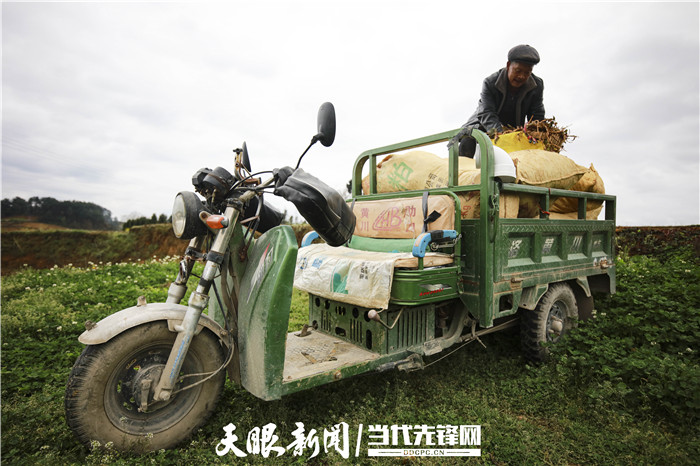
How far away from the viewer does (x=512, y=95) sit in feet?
15.5

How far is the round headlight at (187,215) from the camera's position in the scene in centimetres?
209

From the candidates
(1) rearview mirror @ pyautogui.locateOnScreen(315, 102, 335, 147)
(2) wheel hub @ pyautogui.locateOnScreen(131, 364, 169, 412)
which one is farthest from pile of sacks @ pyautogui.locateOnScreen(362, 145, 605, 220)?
(2) wheel hub @ pyautogui.locateOnScreen(131, 364, 169, 412)

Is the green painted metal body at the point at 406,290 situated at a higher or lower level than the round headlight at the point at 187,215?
lower

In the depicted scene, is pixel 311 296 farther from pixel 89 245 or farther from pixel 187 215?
pixel 89 245

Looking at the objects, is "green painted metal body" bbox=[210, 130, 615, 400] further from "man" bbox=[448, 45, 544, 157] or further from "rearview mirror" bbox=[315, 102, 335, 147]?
"man" bbox=[448, 45, 544, 157]

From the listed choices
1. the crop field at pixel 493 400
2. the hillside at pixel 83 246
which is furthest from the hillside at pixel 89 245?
the crop field at pixel 493 400

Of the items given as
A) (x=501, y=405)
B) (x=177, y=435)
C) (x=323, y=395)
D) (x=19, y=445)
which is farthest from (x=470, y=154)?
(x=19, y=445)

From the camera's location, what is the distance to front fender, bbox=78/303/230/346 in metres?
1.94

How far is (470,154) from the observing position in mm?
4016

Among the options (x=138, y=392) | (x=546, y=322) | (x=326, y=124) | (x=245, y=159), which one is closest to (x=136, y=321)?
(x=138, y=392)

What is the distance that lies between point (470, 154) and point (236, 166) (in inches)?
105

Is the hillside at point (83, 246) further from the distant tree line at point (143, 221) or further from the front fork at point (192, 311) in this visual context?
the front fork at point (192, 311)

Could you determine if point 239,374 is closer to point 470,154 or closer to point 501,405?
point 501,405

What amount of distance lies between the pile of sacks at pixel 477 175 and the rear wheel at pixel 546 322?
2.76ft
